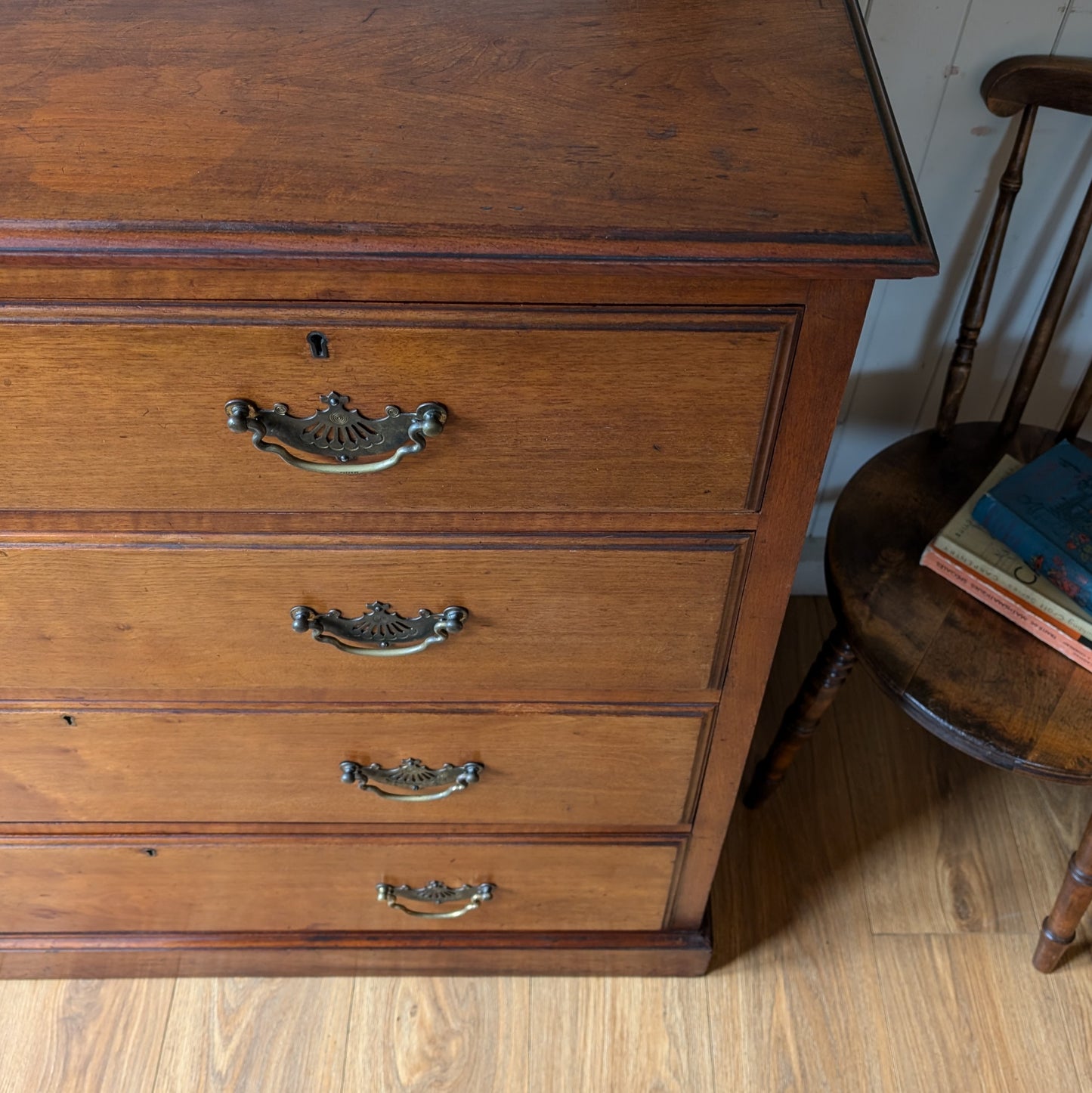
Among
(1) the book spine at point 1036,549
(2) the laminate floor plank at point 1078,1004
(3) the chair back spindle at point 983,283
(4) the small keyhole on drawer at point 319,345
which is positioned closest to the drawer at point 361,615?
(4) the small keyhole on drawer at point 319,345

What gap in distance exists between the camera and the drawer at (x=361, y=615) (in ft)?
2.43

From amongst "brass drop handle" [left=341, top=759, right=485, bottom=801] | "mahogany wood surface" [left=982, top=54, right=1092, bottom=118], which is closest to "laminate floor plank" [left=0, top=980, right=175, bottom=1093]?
"brass drop handle" [left=341, top=759, right=485, bottom=801]

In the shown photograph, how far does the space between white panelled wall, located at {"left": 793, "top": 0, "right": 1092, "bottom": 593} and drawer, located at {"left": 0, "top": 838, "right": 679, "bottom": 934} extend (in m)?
0.59

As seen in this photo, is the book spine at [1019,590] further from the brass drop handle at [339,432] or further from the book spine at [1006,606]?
the brass drop handle at [339,432]

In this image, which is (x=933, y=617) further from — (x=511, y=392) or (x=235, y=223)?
(x=235, y=223)

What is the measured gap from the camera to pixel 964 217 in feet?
3.52

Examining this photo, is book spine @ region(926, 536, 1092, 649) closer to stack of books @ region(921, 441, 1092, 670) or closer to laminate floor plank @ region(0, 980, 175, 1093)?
stack of books @ region(921, 441, 1092, 670)

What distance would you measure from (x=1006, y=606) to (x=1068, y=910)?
0.36 meters

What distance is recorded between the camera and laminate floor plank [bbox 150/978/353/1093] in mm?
1139

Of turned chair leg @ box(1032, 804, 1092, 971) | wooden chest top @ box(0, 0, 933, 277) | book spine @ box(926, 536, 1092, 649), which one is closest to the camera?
wooden chest top @ box(0, 0, 933, 277)

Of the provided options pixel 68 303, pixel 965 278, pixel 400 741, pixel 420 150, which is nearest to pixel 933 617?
pixel 965 278

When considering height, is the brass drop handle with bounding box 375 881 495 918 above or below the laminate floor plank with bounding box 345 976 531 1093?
above

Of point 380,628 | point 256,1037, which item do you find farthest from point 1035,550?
point 256,1037

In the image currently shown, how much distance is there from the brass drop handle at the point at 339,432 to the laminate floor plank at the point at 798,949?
2.69 feet
